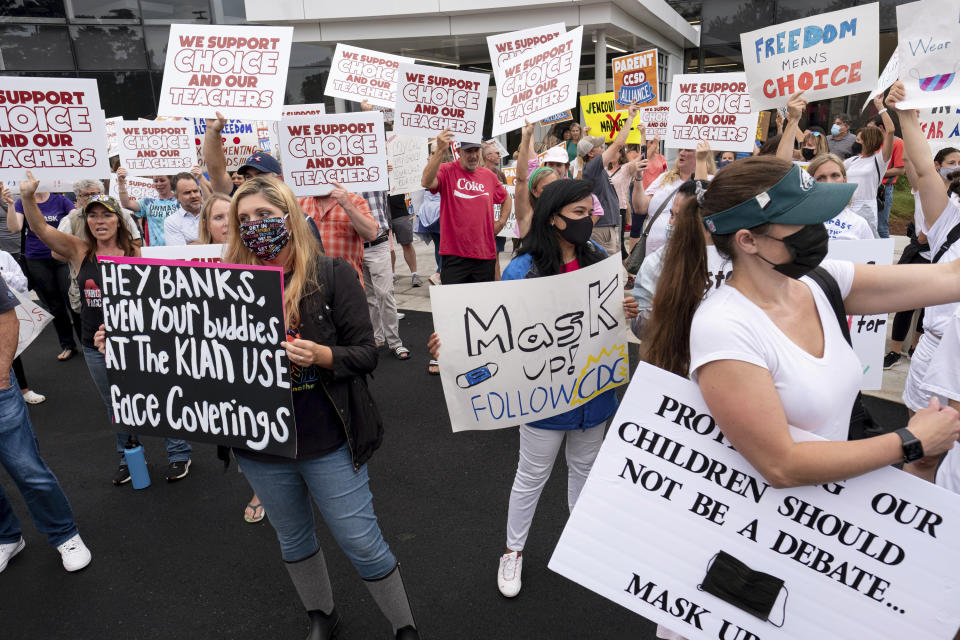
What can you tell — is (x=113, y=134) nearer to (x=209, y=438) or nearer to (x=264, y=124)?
(x=264, y=124)

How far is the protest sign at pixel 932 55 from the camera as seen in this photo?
312cm

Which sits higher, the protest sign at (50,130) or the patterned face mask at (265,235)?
the protest sign at (50,130)

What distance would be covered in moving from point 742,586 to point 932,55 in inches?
122

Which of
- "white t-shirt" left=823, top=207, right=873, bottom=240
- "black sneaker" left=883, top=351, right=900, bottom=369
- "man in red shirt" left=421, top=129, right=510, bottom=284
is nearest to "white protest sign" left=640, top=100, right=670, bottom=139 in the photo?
"man in red shirt" left=421, top=129, right=510, bottom=284

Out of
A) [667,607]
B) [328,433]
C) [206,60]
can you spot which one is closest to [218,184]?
[206,60]

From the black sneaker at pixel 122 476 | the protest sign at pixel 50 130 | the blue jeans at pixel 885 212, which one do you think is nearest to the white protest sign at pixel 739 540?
the black sneaker at pixel 122 476

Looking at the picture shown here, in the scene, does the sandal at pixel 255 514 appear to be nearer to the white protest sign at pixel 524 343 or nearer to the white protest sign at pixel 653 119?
the white protest sign at pixel 524 343

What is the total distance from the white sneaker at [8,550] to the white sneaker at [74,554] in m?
0.28

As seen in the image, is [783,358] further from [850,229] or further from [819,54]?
[819,54]

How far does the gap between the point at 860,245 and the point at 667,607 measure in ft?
8.43

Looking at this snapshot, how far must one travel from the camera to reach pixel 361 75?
761 centimetres

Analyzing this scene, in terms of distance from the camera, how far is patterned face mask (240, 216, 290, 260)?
7.36 feet

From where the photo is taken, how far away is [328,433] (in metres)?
2.24

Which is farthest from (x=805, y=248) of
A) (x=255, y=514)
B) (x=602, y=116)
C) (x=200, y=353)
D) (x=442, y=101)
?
(x=602, y=116)
